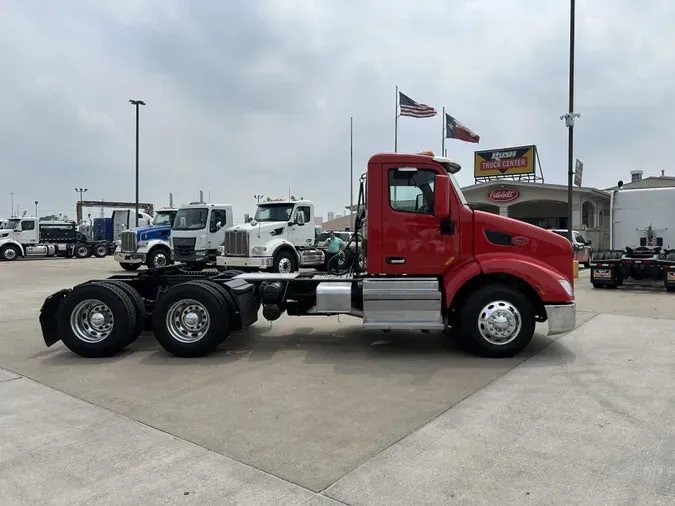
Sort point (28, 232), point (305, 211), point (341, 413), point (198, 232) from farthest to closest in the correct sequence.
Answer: point (28, 232), point (198, 232), point (305, 211), point (341, 413)

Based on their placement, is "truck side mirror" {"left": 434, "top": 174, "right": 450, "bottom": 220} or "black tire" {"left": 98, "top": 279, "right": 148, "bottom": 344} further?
"black tire" {"left": 98, "top": 279, "right": 148, "bottom": 344}

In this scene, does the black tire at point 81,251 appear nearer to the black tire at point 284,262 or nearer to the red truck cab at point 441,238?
the black tire at point 284,262

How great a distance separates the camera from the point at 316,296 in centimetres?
689

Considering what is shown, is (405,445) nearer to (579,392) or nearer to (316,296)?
(579,392)

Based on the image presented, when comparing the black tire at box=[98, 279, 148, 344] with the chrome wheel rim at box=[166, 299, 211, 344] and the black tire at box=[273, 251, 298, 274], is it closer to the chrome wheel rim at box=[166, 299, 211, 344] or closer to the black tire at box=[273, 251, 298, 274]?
the chrome wheel rim at box=[166, 299, 211, 344]

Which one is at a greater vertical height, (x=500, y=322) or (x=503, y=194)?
(x=503, y=194)

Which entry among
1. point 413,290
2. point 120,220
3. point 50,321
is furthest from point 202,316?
point 120,220

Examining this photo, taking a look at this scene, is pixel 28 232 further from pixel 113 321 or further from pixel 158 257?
pixel 113 321

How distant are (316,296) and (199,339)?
1623 millimetres

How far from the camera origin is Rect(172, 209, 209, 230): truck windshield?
18562 millimetres

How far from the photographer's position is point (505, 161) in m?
35.6

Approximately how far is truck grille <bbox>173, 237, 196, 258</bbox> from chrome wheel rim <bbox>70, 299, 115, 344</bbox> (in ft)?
39.2

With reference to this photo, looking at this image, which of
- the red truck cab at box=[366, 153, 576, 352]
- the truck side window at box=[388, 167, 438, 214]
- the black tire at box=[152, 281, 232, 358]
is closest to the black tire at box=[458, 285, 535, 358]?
A: the red truck cab at box=[366, 153, 576, 352]

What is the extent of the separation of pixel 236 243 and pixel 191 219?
3.50 m
